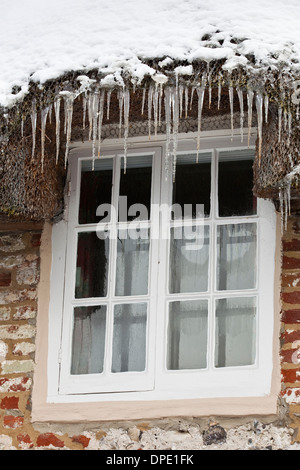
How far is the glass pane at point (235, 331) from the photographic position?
677cm

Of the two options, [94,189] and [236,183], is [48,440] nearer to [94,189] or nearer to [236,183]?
[94,189]

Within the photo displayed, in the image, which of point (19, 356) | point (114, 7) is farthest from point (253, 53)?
point (19, 356)

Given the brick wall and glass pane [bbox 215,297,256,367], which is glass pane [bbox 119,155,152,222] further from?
the brick wall

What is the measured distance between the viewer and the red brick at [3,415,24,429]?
22.4 feet

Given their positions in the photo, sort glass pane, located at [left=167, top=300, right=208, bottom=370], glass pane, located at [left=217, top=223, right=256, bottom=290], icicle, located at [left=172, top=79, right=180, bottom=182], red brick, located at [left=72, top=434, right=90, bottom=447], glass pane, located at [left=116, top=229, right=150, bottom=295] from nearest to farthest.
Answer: icicle, located at [left=172, top=79, right=180, bottom=182]
red brick, located at [left=72, top=434, right=90, bottom=447]
glass pane, located at [left=167, top=300, right=208, bottom=370]
glass pane, located at [left=217, top=223, right=256, bottom=290]
glass pane, located at [left=116, top=229, right=150, bottom=295]

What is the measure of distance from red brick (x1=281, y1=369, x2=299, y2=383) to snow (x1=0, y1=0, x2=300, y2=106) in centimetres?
157

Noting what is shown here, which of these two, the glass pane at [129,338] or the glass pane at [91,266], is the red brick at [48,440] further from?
the glass pane at [91,266]

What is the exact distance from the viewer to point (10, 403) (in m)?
6.90

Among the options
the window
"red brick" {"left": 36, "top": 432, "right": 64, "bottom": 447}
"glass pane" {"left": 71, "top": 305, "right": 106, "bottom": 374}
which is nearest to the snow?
the window

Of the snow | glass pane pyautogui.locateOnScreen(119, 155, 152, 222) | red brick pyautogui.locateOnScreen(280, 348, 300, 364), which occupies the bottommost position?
red brick pyautogui.locateOnScreen(280, 348, 300, 364)

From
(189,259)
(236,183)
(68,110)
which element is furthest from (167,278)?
(68,110)

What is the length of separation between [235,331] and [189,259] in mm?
496

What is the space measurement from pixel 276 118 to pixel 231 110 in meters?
0.28

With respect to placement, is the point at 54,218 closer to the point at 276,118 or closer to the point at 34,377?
the point at 34,377
